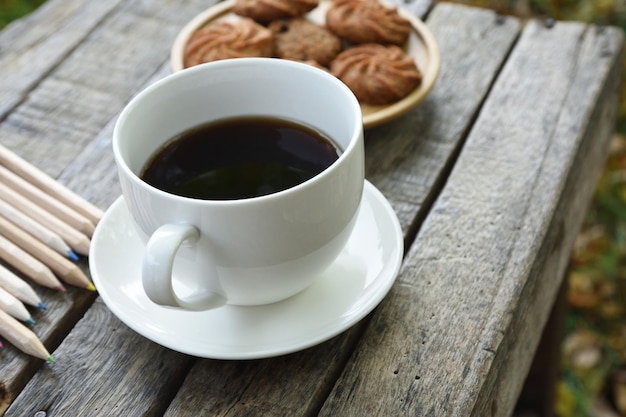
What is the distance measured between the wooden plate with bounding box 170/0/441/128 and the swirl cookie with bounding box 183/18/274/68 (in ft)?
0.06

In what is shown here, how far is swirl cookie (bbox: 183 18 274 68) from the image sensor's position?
3.14 ft

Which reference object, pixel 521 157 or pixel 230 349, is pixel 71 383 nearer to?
pixel 230 349

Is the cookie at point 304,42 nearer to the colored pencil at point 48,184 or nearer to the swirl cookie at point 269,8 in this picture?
the swirl cookie at point 269,8

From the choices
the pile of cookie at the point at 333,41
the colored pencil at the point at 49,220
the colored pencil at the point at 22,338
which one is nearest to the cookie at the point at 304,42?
the pile of cookie at the point at 333,41

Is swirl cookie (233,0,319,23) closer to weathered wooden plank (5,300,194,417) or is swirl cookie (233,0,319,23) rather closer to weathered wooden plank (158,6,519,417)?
weathered wooden plank (158,6,519,417)

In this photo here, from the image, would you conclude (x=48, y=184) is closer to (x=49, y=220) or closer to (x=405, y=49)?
(x=49, y=220)

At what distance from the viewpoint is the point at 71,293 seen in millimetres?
741

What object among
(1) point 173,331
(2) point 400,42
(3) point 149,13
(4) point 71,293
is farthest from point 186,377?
(3) point 149,13

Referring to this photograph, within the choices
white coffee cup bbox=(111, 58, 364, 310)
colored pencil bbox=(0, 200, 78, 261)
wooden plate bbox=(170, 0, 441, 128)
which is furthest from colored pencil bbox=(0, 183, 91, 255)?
wooden plate bbox=(170, 0, 441, 128)

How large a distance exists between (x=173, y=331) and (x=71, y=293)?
5.8 inches

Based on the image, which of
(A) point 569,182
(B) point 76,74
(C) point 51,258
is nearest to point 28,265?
(C) point 51,258

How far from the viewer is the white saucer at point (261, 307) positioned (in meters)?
0.64

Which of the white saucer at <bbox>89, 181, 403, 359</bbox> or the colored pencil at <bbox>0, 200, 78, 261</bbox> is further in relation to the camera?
the colored pencil at <bbox>0, 200, 78, 261</bbox>

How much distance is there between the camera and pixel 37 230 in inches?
29.7
